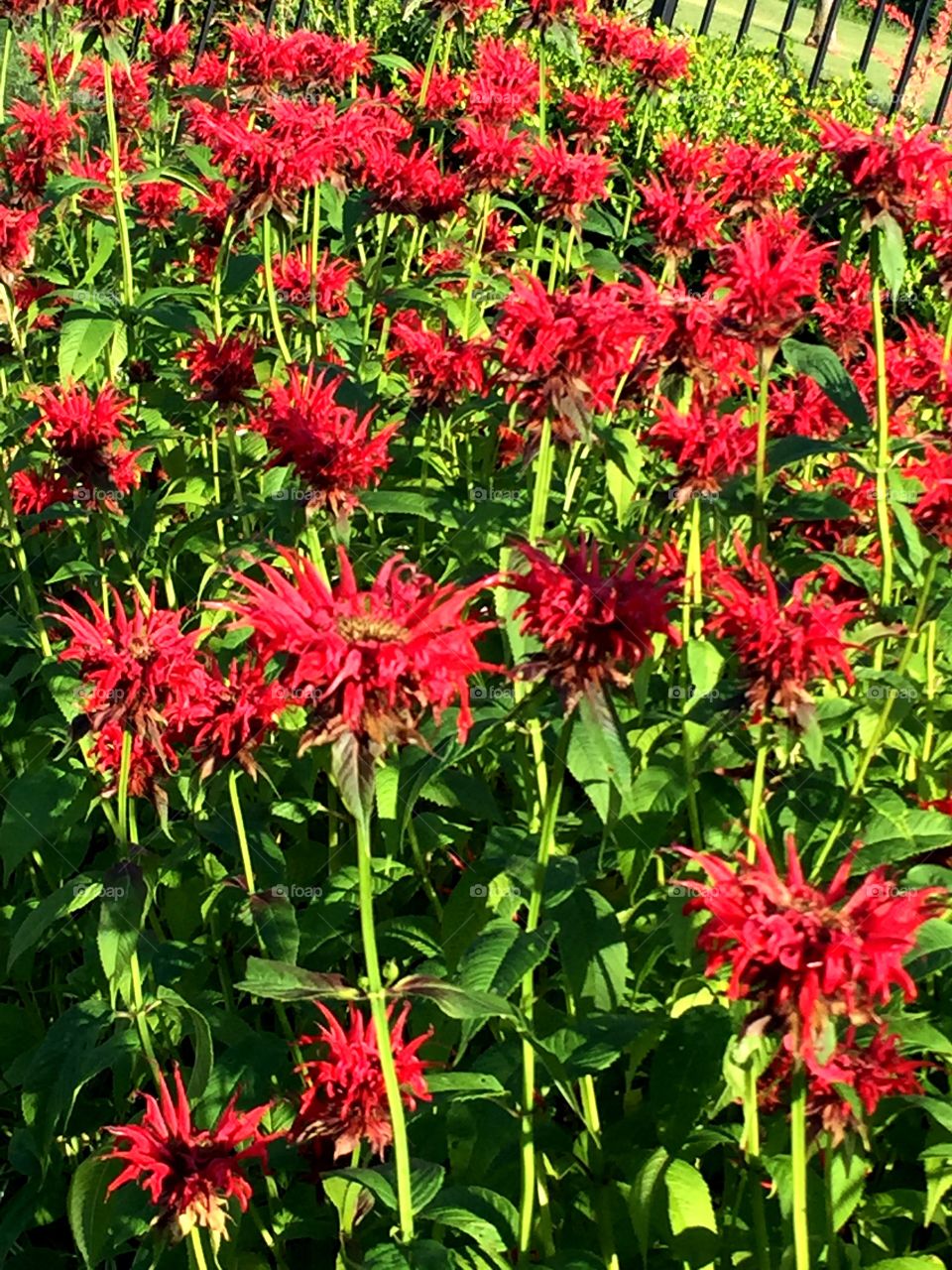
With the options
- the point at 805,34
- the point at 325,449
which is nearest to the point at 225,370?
the point at 325,449

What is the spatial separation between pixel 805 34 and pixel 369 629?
22.6 metres

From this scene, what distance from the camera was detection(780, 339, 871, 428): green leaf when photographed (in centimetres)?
213

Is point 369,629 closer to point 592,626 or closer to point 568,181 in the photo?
point 592,626

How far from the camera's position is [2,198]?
3.91m

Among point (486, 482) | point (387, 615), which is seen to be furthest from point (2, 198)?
point (387, 615)

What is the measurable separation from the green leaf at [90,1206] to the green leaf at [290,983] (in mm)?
384

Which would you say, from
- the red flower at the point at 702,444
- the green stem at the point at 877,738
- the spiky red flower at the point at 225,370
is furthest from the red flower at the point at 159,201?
the green stem at the point at 877,738

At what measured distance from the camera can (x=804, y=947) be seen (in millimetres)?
1165

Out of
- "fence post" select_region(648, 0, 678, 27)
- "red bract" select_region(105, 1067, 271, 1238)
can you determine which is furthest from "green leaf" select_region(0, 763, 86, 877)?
"fence post" select_region(648, 0, 678, 27)

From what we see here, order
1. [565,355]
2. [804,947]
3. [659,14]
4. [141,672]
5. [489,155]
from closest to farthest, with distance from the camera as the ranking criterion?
[804,947], [141,672], [565,355], [489,155], [659,14]

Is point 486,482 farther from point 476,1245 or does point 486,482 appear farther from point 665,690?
point 476,1245

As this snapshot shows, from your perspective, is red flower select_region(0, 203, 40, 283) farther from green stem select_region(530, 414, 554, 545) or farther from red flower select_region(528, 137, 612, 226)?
green stem select_region(530, 414, 554, 545)

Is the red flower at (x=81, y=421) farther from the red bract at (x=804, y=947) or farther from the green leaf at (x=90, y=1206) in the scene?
the red bract at (x=804, y=947)

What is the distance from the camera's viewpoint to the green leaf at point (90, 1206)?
1645mm
